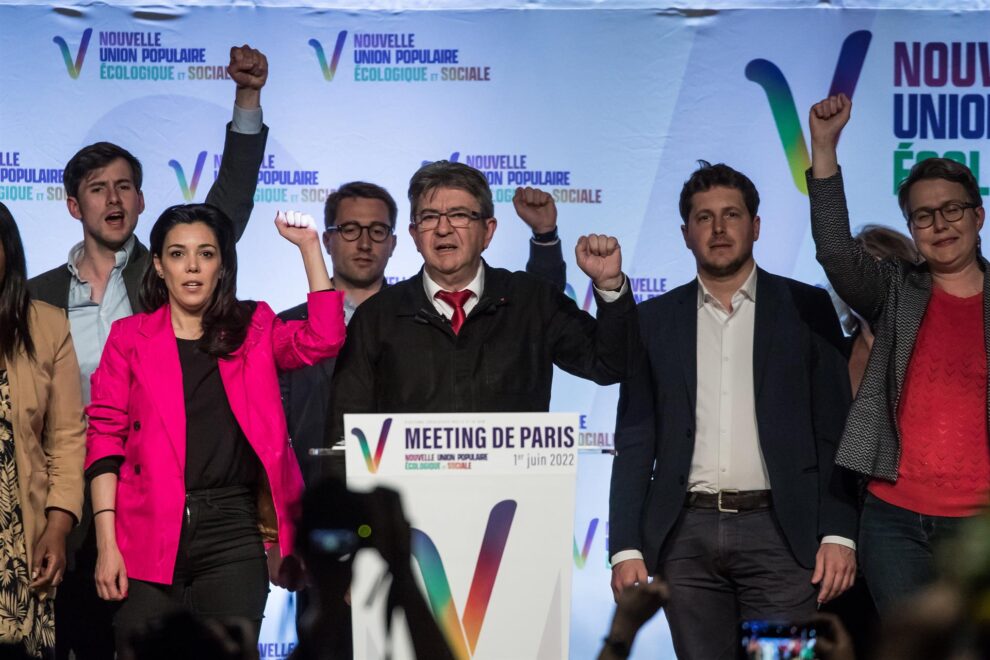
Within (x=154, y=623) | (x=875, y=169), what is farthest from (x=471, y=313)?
(x=875, y=169)

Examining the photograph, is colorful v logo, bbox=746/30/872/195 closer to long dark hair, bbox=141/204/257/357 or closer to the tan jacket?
long dark hair, bbox=141/204/257/357

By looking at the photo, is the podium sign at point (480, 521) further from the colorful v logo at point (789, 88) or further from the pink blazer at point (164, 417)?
the colorful v logo at point (789, 88)

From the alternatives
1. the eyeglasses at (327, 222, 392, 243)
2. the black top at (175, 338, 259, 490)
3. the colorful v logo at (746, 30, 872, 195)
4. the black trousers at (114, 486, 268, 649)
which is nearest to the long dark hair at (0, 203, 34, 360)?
the black top at (175, 338, 259, 490)

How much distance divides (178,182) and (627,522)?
8.74ft

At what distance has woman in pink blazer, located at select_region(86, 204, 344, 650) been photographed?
3.39m

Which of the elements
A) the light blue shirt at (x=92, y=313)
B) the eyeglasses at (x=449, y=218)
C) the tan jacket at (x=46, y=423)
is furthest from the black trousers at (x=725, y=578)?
the light blue shirt at (x=92, y=313)

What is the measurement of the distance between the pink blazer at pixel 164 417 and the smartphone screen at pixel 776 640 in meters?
1.46

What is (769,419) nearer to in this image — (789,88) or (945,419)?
(945,419)

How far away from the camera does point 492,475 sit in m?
3.03

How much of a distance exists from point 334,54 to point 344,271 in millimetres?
1166

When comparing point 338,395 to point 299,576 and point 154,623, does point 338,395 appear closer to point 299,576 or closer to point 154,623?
point 299,576

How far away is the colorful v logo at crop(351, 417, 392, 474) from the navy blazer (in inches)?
46.0

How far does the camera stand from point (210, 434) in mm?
3439

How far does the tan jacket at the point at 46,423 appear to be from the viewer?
3.55m
